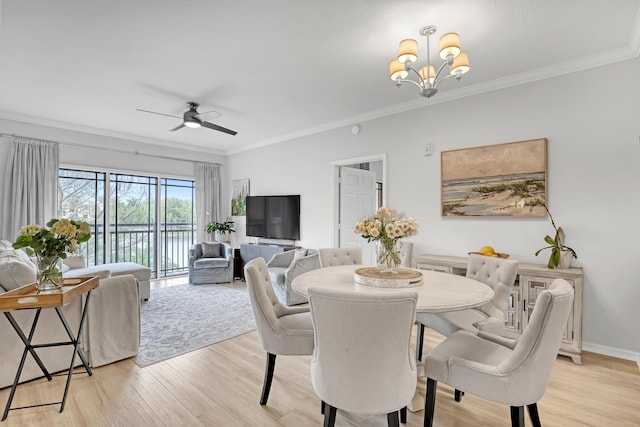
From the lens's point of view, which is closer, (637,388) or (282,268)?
(637,388)

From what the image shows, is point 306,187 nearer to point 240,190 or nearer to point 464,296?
point 240,190

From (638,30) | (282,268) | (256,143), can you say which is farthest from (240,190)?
(638,30)

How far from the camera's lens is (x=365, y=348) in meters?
1.34

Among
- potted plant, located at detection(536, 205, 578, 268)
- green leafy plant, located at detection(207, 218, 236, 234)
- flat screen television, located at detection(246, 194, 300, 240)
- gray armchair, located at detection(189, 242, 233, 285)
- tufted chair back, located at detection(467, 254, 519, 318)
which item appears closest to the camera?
tufted chair back, located at detection(467, 254, 519, 318)

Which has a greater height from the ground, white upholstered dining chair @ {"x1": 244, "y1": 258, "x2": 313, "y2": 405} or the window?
the window

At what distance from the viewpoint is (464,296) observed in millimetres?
1748

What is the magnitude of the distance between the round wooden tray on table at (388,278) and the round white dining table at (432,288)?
25mm

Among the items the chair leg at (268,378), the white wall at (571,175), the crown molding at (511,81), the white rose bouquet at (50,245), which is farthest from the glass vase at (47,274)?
the crown molding at (511,81)

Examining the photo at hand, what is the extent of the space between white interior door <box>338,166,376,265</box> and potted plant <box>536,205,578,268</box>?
2535 mm

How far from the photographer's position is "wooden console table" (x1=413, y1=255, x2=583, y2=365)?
2639 mm

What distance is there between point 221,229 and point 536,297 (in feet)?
17.9

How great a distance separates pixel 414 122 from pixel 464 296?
2.80 meters

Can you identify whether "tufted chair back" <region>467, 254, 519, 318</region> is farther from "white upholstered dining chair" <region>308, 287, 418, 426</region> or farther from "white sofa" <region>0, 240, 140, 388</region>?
"white sofa" <region>0, 240, 140, 388</region>

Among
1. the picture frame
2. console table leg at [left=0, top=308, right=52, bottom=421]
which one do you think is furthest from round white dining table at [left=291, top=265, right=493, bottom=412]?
the picture frame
